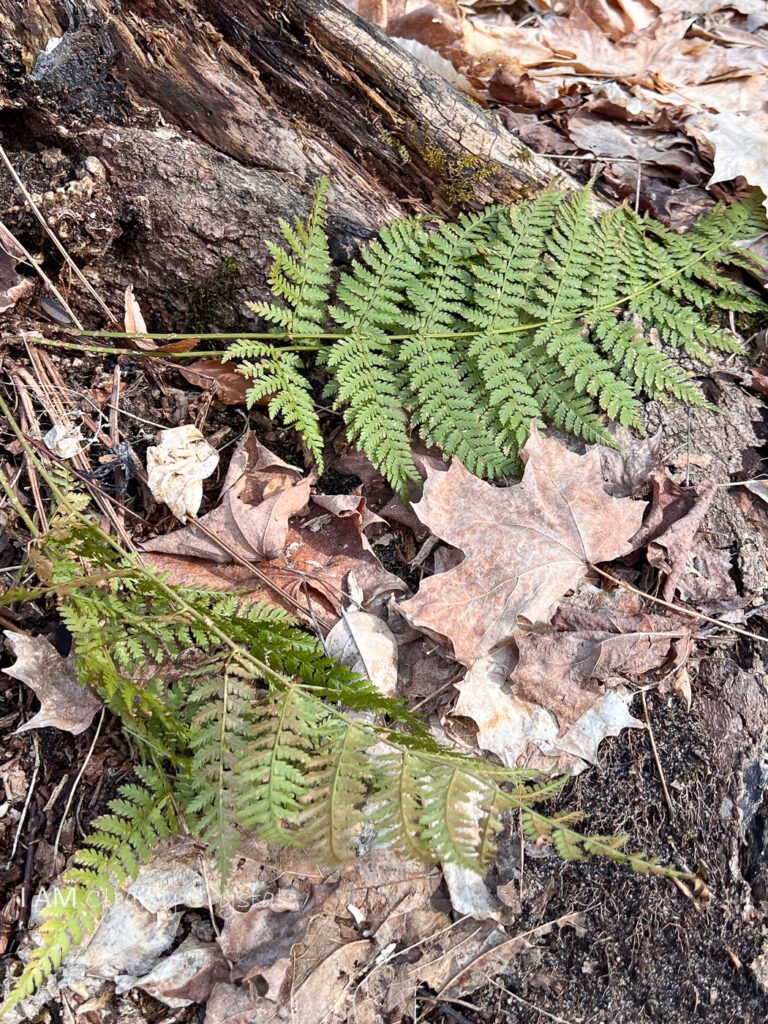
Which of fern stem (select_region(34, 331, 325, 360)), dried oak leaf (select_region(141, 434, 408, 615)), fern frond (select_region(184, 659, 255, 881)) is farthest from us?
fern stem (select_region(34, 331, 325, 360))

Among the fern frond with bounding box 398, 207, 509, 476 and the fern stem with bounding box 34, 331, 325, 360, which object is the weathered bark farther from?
the fern frond with bounding box 398, 207, 509, 476

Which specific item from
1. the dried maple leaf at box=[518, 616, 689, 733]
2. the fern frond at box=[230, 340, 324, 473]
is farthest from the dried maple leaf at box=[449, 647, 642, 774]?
the fern frond at box=[230, 340, 324, 473]

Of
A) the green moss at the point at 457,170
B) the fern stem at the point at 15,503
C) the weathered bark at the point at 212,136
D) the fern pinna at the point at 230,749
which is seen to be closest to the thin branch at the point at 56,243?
the weathered bark at the point at 212,136

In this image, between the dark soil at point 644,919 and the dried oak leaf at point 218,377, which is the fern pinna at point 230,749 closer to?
the dark soil at point 644,919

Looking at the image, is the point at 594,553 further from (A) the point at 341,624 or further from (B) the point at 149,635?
(B) the point at 149,635

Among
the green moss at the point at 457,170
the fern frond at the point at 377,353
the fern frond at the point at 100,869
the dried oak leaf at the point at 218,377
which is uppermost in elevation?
the green moss at the point at 457,170

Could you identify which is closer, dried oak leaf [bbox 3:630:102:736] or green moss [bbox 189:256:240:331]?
dried oak leaf [bbox 3:630:102:736]

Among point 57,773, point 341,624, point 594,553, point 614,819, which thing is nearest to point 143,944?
point 57,773
